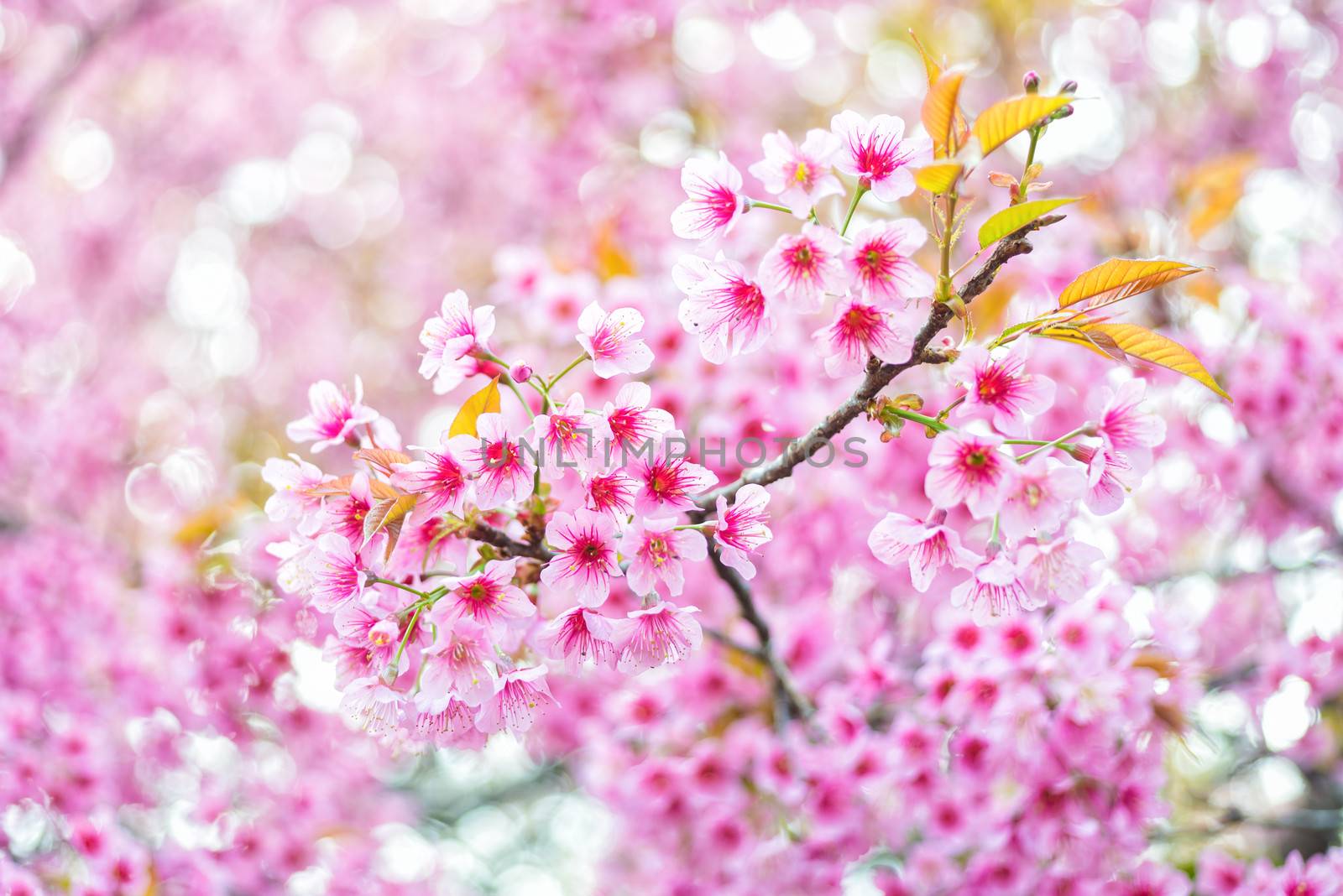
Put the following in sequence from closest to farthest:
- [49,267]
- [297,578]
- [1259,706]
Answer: [297,578] < [1259,706] < [49,267]

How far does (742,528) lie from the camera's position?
1632 millimetres

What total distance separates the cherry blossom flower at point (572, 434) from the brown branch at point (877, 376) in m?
0.24

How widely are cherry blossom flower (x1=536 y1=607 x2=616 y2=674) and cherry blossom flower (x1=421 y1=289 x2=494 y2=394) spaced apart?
17.6 inches

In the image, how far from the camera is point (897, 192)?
1.51 metres

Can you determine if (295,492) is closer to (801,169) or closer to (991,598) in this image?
(801,169)

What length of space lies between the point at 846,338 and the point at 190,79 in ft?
24.4

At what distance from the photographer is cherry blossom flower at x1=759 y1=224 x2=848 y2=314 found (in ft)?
4.84

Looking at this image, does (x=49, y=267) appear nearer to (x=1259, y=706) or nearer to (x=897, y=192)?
(x=897, y=192)

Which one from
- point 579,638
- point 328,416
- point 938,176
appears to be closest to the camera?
point 938,176

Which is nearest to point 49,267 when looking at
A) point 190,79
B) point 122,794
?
point 190,79

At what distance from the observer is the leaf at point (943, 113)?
1401 mm

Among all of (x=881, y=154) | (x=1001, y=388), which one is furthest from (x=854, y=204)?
(x=1001, y=388)

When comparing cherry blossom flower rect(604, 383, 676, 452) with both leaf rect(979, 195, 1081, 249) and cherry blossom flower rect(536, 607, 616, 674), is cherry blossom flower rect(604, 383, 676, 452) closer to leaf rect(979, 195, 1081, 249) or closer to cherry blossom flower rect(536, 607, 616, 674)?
cherry blossom flower rect(536, 607, 616, 674)

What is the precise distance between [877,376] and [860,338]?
0.07 m
